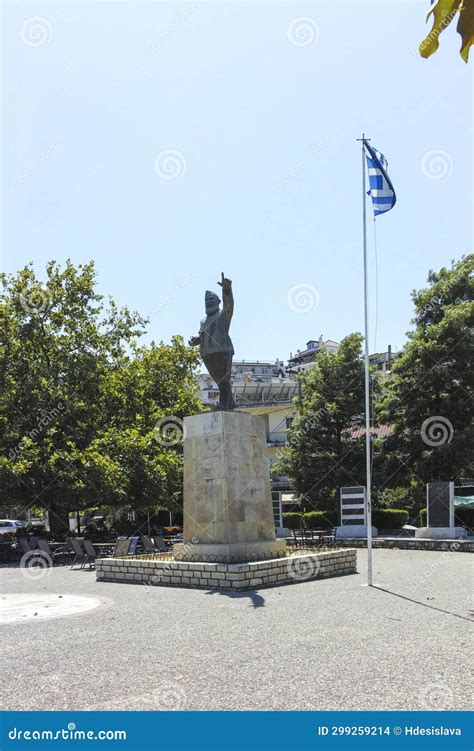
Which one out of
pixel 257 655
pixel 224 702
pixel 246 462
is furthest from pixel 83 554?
pixel 224 702

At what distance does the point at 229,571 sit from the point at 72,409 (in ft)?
42.6

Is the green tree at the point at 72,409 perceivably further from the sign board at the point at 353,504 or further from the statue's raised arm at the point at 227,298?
the statue's raised arm at the point at 227,298

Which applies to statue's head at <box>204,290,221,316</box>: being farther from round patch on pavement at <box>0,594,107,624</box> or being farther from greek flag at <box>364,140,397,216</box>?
round patch on pavement at <box>0,594,107,624</box>

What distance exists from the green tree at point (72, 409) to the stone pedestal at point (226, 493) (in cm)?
852

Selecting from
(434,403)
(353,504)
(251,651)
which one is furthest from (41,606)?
(434,403)

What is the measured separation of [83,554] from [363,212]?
1205cm

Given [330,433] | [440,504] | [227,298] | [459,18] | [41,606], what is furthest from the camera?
[330,433]

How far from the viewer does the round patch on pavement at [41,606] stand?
32.9 feet

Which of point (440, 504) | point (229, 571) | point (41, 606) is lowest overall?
point (41, 606)

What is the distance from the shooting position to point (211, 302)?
15.3 m

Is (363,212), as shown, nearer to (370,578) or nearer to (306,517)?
(370,578)

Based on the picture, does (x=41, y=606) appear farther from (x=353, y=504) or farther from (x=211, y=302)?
(x=353, y=504)

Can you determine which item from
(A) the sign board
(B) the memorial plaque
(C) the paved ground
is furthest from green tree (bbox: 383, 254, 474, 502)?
(C) the paved ground

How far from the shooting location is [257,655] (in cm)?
696
